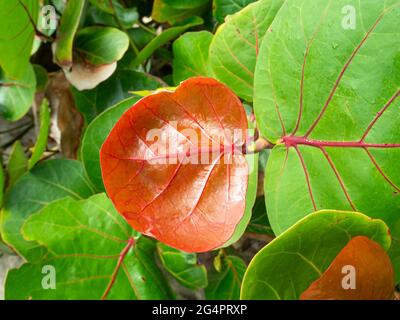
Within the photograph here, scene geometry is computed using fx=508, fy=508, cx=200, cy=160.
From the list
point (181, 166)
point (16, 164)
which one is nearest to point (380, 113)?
point (181, 166)

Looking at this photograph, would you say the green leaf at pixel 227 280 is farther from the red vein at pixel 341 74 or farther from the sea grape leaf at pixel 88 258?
the red vein at pixel 341 74

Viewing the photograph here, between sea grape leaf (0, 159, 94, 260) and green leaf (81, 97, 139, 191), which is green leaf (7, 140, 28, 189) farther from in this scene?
green leaf (81, 97, 139, 191)

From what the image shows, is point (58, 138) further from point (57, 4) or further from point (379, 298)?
point (379, 298)

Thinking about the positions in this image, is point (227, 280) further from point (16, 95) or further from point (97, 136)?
point (16, 95)

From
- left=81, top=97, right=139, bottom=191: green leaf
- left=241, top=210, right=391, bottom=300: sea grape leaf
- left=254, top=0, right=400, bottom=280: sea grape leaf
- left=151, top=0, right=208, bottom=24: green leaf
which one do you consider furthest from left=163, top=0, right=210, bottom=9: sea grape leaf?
left=241, top=210, right=391, bottom=300: sea grape leaf

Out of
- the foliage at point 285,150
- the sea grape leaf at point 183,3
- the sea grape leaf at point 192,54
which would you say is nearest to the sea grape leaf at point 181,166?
the foliage at point 285,150
